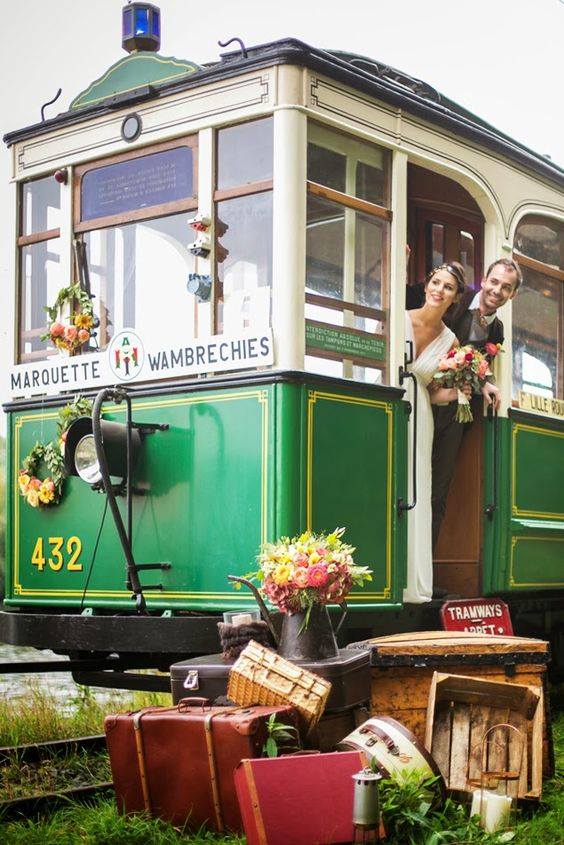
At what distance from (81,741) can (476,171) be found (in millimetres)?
3879

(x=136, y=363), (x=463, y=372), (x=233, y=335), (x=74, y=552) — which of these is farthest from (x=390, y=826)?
(x=463, y=372)

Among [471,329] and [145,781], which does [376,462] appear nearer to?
[471,329]

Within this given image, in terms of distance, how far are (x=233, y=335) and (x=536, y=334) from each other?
2618 mm

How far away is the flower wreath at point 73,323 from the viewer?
23.0 ft

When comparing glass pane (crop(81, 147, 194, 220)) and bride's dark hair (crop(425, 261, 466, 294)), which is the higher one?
glass pane (crop(81, 147, 194, 220))

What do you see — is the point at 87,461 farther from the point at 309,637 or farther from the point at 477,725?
the point at 477,725

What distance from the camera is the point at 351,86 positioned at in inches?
259

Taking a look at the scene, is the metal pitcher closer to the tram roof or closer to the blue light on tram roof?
the tram roof

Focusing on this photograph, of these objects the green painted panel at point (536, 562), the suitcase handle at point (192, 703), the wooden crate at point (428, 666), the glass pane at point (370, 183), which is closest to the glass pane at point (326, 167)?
the glass pane at point (370, 183)

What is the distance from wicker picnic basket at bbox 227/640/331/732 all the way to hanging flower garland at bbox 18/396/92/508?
6.57ft

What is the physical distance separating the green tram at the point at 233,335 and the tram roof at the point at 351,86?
0.01 m

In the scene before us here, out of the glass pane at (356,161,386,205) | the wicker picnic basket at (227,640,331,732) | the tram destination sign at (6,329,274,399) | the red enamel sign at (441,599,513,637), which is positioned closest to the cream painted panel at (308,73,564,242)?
the glass pane at (356,161,386,205)

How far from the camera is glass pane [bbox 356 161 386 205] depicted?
21.9ft

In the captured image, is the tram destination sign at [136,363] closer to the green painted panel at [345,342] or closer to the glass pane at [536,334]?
the green painted panel at [345,342]
